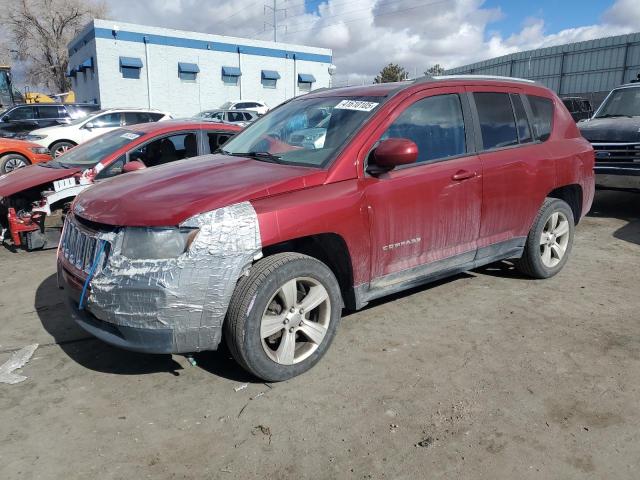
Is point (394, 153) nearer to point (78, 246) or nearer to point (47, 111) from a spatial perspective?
point (78, 246)

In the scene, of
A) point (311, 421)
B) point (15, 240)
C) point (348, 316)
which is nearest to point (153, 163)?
point (15, 240)

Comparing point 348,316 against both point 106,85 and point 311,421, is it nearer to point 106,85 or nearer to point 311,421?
point 311,421

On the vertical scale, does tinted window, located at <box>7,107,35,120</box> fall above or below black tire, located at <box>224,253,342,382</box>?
above

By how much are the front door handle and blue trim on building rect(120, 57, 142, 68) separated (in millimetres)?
28669

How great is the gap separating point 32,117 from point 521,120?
56.9 feet

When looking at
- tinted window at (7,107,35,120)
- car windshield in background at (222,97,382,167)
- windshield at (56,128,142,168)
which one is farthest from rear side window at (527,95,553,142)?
tinted window at (7,107,35,120)

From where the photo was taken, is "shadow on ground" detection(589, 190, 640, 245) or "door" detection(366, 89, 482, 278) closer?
"door" detection(366, 89, 482, 278)

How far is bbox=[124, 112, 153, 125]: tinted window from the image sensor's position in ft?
46.3

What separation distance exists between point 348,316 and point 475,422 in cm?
157

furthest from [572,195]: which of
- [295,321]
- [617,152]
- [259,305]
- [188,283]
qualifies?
[188,283]

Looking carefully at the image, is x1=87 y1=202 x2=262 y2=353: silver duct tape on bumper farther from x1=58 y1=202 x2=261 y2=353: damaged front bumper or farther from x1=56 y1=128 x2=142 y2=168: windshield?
x1=56 y1=128 x2=142 y2=168: windshield

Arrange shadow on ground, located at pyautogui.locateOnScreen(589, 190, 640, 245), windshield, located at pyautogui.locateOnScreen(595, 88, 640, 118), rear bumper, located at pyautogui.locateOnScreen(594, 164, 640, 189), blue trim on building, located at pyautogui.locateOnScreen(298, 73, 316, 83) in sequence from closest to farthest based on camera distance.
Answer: shadow on ground, located at pyautogui.locateOnScreen(589, 190, 640, 245)
rear bumper, located at pyautogui.locateOnScreen(594, 164, 640, 189)
windshield, located at pyautogui.locateOnScreen(595, 88, 640, 118)
blue trim on building, located at pyautogui.locateOnScreen(298, 73, 316, 83)

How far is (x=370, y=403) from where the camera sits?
9.48 feet

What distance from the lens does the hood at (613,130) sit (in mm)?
7473
